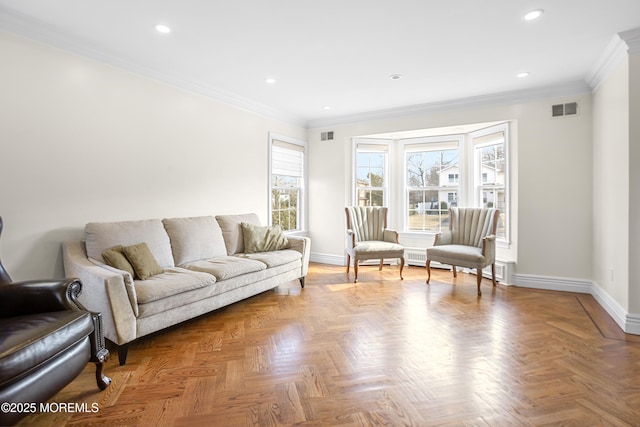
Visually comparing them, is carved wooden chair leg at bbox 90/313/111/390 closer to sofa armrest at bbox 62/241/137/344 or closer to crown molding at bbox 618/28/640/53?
sofa armrest at bbox 62/241/137/344

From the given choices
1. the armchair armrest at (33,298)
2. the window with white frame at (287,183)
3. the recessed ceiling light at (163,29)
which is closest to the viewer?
the armchair armrest at (33,298)

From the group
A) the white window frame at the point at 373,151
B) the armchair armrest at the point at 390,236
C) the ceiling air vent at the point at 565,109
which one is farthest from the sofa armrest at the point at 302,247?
the ceiling air vent at the point at 565,109

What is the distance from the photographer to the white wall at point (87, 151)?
2.55 m

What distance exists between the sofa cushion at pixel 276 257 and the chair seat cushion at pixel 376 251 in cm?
89

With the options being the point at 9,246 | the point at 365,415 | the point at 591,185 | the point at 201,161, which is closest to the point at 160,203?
the point at 201,161

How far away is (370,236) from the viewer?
515 cm

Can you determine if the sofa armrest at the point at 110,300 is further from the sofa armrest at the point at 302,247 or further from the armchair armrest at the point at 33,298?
the sofa armrest at the point at 302,247

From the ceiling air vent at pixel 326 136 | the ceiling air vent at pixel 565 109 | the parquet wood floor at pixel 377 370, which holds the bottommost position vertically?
the parquet wood floor at pixel 377 370

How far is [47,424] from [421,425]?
1909 millimetres

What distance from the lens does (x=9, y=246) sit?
2514 mm

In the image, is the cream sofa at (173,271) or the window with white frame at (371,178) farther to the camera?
the window with white frame at (371,178)

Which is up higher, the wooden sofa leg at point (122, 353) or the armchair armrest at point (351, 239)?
the armchair armrest at point (351, 239)

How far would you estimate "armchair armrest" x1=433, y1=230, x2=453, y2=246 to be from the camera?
15.2ft

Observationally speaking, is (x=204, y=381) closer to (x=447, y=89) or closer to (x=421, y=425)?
(x=421, y=425)
